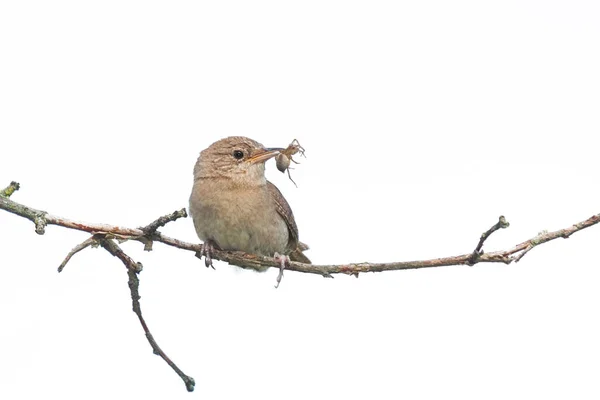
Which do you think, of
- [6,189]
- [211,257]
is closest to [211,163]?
[211,257]

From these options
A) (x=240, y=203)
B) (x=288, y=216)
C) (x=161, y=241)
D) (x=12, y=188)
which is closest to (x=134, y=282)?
(x=161, y=241)

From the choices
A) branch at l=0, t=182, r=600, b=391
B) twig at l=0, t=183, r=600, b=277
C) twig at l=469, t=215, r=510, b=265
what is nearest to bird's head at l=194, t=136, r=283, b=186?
twig at l=0, t=183, r=600, b=277

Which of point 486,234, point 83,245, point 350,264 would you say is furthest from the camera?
point 350,264

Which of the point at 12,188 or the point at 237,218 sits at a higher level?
the point at 237,218

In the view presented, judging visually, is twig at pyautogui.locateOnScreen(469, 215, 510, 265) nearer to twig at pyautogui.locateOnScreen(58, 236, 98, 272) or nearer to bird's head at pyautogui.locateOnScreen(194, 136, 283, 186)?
twig at pyautogui.locateOnScreen(58, 236, 98, 272)

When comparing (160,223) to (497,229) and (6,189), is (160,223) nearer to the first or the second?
(6,189)

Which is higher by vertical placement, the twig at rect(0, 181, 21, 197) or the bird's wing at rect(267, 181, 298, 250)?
the bird's wing at rect(267, 181, 298, 250)

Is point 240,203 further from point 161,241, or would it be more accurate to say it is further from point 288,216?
point 161,241

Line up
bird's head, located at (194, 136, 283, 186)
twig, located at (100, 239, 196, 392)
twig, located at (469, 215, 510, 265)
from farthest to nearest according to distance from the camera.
Result: bird's head, located at (194, 136, 283, 186)
twig, located at (100, 239, 196, 392)
twig, located at (469, 215, 510, 265)
